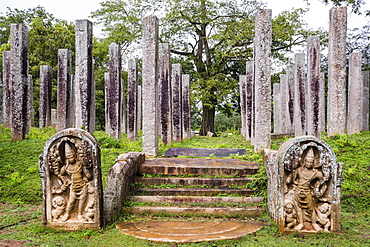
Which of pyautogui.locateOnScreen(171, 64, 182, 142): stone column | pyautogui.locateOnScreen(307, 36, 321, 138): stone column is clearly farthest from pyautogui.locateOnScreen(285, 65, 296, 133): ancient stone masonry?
pyautogui.locateOnScreen(171, 64, 182, 142): stone column

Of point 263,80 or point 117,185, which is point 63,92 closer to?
point 263,80

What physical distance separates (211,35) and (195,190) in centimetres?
1723

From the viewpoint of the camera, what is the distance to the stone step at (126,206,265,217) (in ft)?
18.4

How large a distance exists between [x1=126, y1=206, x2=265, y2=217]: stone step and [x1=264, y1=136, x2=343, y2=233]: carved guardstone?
0.87 metres

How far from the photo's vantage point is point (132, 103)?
14219mm

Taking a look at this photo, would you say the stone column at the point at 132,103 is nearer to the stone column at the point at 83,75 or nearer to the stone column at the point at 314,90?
the stone column at the point at 83,75

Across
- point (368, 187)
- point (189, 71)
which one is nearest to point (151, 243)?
point (368, 187)

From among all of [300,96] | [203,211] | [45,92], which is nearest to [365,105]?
[300,96]

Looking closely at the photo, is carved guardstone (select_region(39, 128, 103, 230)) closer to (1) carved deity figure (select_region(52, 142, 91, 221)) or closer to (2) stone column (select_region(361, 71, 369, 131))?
(1) carved deity figure (select_region(52, 142, 91, 221))

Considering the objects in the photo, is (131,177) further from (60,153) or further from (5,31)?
(5,31)

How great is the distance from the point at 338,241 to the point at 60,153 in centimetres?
401

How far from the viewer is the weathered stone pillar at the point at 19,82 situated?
34.7ft

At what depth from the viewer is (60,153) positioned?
4.93 metres

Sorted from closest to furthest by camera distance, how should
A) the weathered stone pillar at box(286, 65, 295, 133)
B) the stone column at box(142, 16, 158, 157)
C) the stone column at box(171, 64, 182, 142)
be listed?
1. the stone column at box(142, 16, 158, 157)
2. the stone column at box(171, 64, 182, 142)
3. the weathered stone pillar at box(286, 65, 295, 133)
